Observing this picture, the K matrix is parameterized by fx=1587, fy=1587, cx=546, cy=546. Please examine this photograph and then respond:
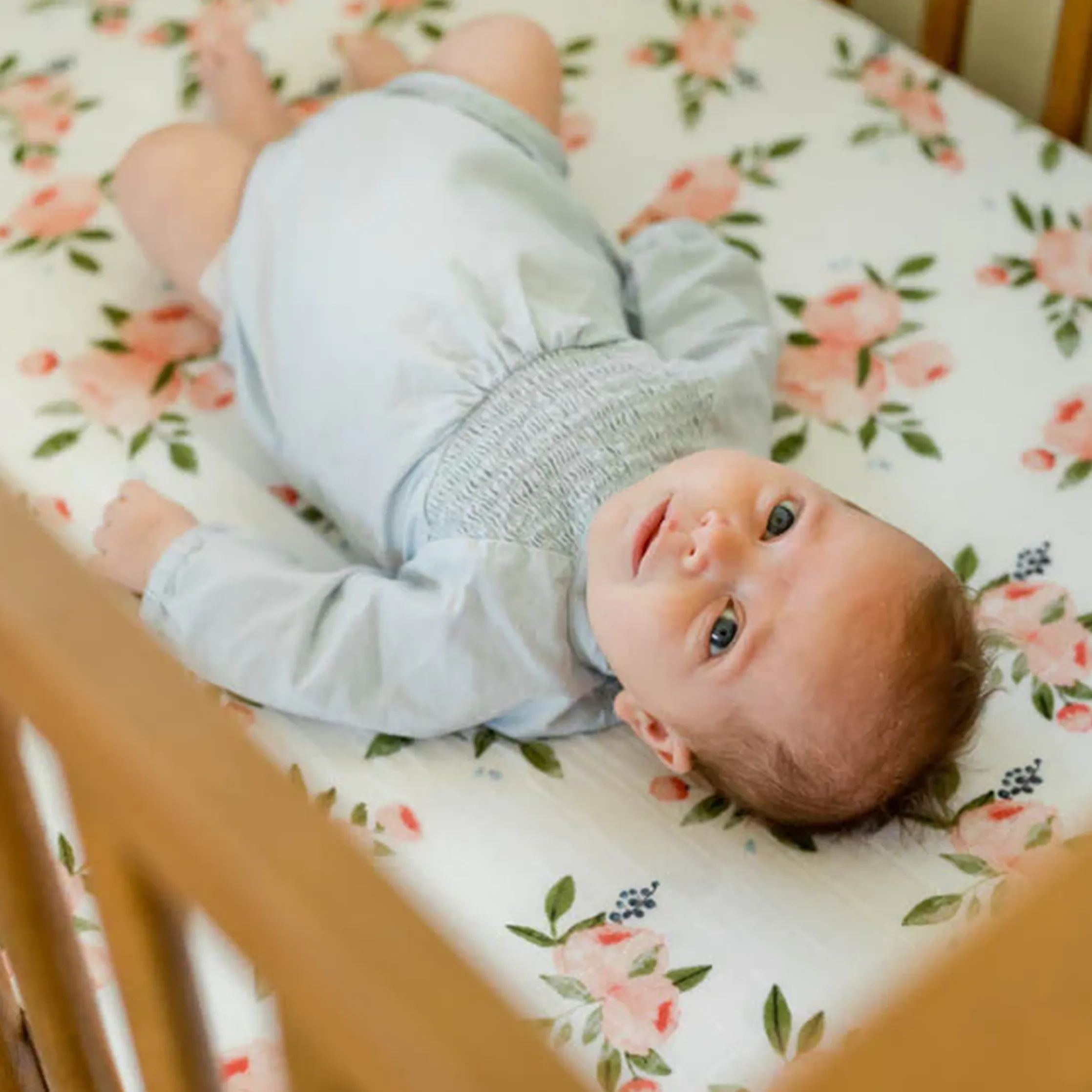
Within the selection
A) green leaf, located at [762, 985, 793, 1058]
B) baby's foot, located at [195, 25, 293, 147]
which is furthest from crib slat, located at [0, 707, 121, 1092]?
baby's foot, located at [195, 25, 293, 147]

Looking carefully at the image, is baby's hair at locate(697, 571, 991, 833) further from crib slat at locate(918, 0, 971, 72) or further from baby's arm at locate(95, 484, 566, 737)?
crib slat at locate(918, 0, 971, 72)

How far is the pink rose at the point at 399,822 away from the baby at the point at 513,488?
0.15 feet

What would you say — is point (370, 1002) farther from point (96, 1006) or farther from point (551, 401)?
point (551, 401)

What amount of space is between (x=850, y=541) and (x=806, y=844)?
185mm

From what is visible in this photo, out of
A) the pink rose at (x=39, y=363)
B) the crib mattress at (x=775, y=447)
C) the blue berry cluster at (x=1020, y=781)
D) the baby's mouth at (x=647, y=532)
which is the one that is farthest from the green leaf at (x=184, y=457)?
the blue berry cluster at (x=1020, y=781)

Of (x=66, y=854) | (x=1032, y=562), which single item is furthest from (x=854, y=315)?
(x=66, y=854)

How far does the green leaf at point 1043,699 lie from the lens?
3.10 feet

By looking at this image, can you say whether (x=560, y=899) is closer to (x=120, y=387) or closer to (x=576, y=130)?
(x=120, y=387)

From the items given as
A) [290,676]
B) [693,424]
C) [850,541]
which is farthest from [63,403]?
[850,541]

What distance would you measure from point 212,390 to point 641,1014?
21.6 inches

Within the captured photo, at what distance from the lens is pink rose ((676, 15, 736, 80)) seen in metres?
1.37

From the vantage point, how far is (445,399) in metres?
1.00

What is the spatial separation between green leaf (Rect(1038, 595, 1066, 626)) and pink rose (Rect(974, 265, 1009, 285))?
299 millimetres

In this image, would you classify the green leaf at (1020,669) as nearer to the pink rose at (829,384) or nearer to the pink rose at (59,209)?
the pink rose at (829,384)
